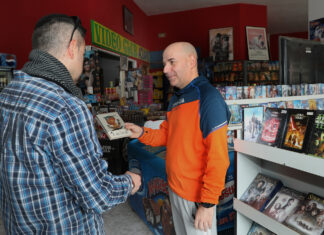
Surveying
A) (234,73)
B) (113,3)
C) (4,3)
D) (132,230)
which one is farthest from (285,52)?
(234,73)

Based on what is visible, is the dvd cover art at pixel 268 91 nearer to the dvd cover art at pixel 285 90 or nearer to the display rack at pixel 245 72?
the dvd cover art at pixel 285 90

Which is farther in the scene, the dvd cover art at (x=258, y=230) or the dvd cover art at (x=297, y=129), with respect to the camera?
the dvd cover art at (x=258, y=230)

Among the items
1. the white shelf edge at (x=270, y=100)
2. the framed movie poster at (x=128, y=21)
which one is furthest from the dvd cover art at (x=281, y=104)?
the framed movie poster at (x=128, y=21)

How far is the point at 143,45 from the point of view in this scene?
8.98 m

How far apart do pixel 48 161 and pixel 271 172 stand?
5.05 ft

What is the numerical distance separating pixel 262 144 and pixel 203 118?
1.32 feet

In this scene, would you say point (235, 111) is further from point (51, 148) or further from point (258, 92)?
point (51, 148)

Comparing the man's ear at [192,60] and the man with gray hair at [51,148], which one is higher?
the man's ear at [192,60]

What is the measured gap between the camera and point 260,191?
173cm

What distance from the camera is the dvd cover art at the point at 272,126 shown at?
1.50 metres

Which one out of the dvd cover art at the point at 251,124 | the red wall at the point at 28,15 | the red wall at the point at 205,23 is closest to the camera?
the dvd cover art at the point at 251,124

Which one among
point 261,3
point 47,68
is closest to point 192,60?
point 47,68

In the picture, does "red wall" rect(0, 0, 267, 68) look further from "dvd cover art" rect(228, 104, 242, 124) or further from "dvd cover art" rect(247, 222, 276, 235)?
"dvd cover art" rect(247, 222, 276, 235)

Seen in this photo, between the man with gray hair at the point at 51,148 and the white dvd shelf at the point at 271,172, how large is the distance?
863mm
